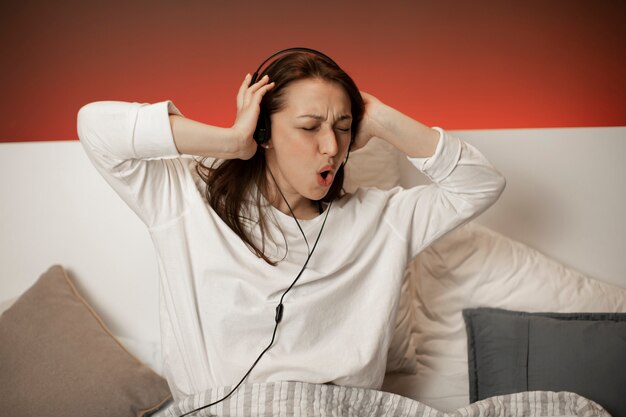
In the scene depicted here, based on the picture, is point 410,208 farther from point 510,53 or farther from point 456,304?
point 510,53

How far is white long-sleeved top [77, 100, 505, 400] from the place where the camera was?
1247 mm

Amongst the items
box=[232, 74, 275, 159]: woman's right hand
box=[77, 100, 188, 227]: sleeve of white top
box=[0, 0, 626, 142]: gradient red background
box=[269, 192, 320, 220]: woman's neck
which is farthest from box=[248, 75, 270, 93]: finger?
box=[0, 0, 626, 142]: gradient red background

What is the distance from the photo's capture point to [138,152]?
3.81 ft

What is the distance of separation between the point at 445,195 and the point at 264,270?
0.50m

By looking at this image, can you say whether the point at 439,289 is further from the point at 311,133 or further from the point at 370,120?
the point at 311,133

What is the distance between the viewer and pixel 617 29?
238 cm

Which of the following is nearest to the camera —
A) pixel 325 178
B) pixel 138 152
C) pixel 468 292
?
pixel 138 152

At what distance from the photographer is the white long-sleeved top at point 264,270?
125 cm

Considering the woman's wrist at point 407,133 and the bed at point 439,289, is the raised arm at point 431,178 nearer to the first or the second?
the woman's wrist at point 407,133

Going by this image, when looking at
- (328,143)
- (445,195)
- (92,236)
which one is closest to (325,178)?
(328,143)

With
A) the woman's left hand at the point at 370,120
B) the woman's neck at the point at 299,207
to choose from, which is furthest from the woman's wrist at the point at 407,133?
the woman's neck at the point at 299,207

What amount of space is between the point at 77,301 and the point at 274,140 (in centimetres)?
83

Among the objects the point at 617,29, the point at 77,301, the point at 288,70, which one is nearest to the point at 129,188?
the point at 288,70

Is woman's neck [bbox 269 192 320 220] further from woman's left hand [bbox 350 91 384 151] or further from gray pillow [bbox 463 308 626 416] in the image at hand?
gray pillow [bbox 463 308 626 416]
